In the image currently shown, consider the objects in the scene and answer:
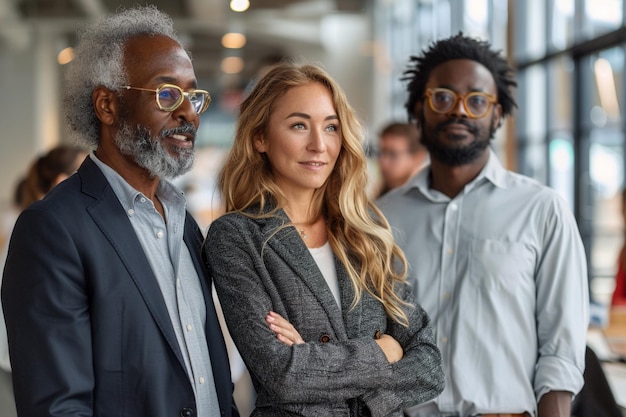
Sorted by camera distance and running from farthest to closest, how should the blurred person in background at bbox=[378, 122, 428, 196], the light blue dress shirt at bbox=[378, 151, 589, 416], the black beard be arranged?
the blurred person in background at bbox=[378, 122, 428, 196] → the black beard → the light blue dress shirt at bbox=[378, 151, 589, 416]

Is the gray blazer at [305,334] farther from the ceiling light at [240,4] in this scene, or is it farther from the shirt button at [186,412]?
the ceiling light at [240,4]

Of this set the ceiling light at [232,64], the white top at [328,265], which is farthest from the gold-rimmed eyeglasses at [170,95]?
the ceiling light at [232,64]

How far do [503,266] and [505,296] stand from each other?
0.09m

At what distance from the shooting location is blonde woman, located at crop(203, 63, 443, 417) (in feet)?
6.54

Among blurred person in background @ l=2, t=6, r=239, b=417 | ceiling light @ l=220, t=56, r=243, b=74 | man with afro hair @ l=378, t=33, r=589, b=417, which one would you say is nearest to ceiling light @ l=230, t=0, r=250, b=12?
man with afro hair @ l=378, t=33, r=589, b=417

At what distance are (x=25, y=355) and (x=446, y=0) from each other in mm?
9487

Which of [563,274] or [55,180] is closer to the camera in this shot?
[563,274]

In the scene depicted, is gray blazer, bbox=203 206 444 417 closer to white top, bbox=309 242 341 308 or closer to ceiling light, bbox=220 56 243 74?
white top, bbox=309 242 341 308

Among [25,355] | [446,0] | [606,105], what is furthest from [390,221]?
[446,0]

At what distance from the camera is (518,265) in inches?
95.7

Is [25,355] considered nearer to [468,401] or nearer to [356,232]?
[356,232]

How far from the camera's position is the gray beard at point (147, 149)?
6.38 ft

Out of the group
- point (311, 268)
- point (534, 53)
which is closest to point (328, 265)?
point (311, 268)

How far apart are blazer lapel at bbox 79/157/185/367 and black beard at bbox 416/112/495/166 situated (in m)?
1.07
